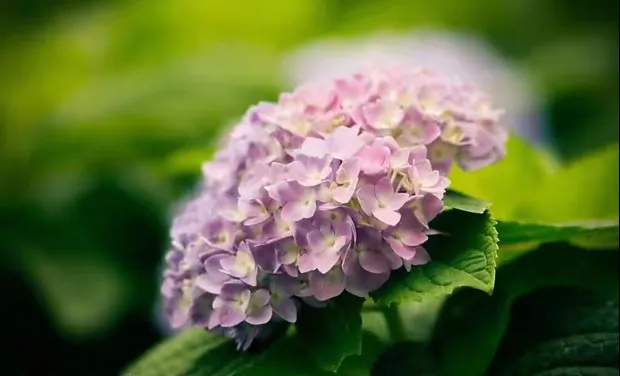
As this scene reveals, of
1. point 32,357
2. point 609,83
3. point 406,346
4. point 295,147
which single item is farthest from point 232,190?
point 609,83

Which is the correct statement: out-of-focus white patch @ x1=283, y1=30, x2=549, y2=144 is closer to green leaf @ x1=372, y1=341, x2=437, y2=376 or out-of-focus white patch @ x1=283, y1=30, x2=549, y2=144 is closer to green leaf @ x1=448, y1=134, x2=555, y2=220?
green leaf @ x1=448, y1=134, x2=555, y2=220

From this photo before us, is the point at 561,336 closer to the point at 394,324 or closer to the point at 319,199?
the point at 394,324

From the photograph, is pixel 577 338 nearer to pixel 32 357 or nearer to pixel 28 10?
pixel 32 357

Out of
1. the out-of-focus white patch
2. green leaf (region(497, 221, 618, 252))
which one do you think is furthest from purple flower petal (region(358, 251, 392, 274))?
the out-of-focus white patch

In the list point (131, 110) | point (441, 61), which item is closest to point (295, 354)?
point (131, 110)

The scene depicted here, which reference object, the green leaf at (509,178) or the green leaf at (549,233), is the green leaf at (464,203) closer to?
the green leaf at (549,233)

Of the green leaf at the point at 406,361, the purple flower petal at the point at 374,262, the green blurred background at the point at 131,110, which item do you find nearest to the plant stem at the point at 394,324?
the green leaf at the point at 406,361
